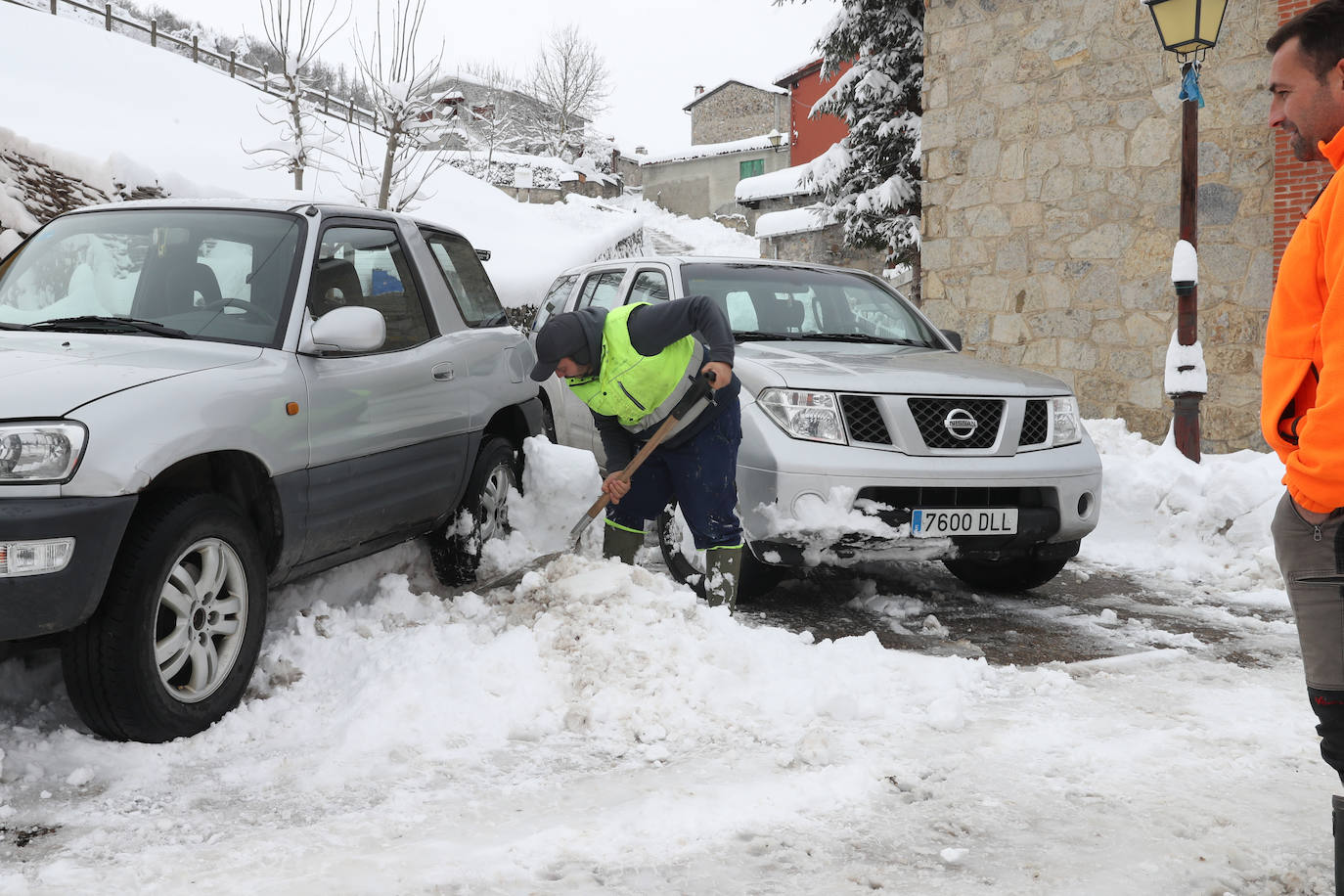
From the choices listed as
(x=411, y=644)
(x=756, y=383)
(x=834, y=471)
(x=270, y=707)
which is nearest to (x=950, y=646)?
(x=834, y=471)

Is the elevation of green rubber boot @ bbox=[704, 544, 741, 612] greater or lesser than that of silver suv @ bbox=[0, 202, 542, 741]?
lesser

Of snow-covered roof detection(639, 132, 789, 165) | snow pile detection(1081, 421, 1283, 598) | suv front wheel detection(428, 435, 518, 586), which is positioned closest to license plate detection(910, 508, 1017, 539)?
snow pile detection(1081, 421, 1283, 598)

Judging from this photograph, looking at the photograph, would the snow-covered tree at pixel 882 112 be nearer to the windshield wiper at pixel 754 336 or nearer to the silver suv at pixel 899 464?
the windshield wiper at pixel 754 336

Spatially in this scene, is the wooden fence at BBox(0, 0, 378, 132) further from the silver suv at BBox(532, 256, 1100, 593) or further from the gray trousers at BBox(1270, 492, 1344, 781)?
the gray trousers at BBox(1270, 492, 1344, 781)

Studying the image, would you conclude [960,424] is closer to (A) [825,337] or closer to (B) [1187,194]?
(A) [825,337]

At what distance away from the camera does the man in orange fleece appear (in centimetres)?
219

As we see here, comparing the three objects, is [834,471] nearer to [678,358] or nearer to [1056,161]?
[678,358]

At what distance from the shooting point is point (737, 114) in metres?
60.8

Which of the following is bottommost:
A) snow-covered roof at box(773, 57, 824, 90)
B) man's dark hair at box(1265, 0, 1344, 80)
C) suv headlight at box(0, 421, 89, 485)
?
suv headlight at box(0, 421, 89, 485)

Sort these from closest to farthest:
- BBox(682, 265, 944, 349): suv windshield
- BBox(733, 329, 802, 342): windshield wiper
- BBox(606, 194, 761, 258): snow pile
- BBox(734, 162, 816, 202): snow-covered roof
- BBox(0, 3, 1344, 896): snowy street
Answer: BBox(0, 3, 1344, 896): snowy street, BBox(733, 329, 802, 342): windshield wiper, BBox(682, 265, 944, 349): suv windshield, BBox(734, 162, 816, 202): snow-covered roof, BBox(606, 194, 761, 258): snow pile

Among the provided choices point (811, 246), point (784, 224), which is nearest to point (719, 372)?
point (811, 246)

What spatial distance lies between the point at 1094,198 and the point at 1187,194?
2.94 meters

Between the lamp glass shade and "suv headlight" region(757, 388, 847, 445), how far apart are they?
465cm

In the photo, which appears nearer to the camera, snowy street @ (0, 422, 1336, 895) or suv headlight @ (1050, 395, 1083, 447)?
snowy street @ (0, 422, 1336, 895)
